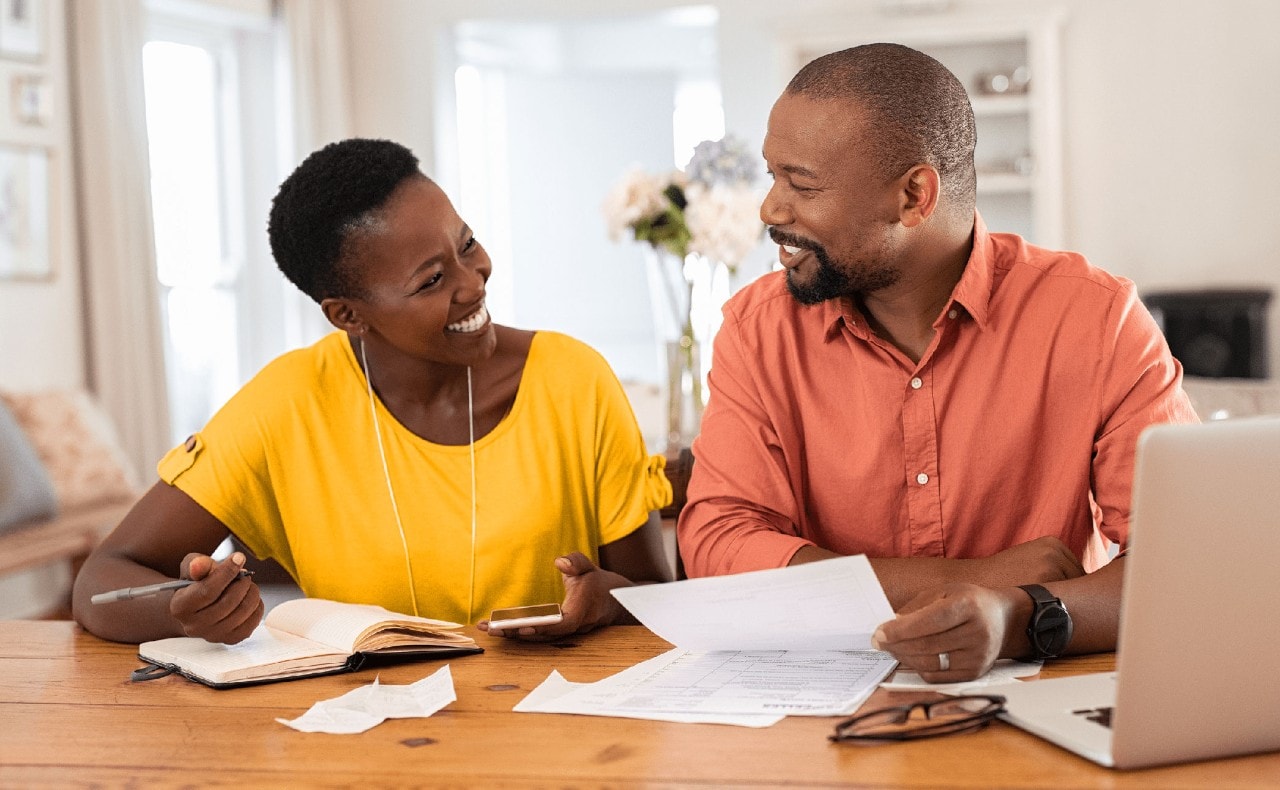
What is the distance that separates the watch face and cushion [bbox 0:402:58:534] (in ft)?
11.6

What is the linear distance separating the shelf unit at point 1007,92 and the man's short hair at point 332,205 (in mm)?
4702

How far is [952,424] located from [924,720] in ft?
2.05

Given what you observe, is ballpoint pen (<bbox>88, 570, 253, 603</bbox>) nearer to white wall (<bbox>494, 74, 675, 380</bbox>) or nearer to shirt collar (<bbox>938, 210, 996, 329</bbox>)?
shirt collar (<bbox>938, 210, 996, 329</bbox>)

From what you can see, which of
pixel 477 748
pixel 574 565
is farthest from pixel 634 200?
pixel 477 748

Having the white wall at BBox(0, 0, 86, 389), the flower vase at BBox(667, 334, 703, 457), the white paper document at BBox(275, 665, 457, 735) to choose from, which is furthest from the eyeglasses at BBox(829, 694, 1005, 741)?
the white wall at BBox(0, 0, 86, 389)

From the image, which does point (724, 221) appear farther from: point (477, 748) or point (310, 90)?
point (310, 90)

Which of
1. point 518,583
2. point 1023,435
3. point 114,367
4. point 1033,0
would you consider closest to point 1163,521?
point 1023,435

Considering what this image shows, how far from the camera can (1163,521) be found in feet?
3.17

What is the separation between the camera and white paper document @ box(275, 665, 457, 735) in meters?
1.25

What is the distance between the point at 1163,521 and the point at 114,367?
4.73 metres

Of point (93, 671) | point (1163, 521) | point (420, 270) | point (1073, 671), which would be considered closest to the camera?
point (1163, 521)

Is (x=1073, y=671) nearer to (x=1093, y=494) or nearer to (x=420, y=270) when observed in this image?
(x=1093, y=494)

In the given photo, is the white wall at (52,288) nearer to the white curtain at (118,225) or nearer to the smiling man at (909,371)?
the white curtain at (118,225)

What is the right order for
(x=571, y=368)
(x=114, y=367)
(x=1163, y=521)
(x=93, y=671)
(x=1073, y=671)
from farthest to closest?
(x=114, y=367) → (x=571, y=368) → (x=93, y=671) → (x=1073, y=671) → (x=1163, y=521)
